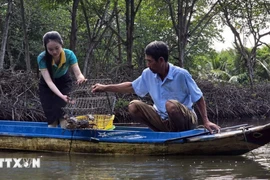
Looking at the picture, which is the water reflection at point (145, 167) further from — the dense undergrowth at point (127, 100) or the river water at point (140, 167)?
the dense undergrowth at point (127, 100)

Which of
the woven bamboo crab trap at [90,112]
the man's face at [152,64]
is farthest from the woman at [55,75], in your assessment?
the man's face at [152,64]

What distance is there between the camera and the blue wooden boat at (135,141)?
18.0 ft

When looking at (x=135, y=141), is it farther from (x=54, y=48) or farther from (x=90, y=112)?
(x=54, y=48)

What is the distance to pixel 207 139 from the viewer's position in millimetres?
5504

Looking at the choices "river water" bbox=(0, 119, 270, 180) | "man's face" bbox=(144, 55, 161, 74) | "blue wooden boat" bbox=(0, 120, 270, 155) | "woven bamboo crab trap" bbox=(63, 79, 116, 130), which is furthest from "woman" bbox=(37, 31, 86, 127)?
"man's face" bbox=(144, 55, 161, 74)

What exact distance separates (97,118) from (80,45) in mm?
14957

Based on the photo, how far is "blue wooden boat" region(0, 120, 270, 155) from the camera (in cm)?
549

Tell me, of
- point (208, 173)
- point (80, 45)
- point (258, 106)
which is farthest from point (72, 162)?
point (80, 45)

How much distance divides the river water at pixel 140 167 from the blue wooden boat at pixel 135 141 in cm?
10

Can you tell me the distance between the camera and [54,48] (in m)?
5.94
